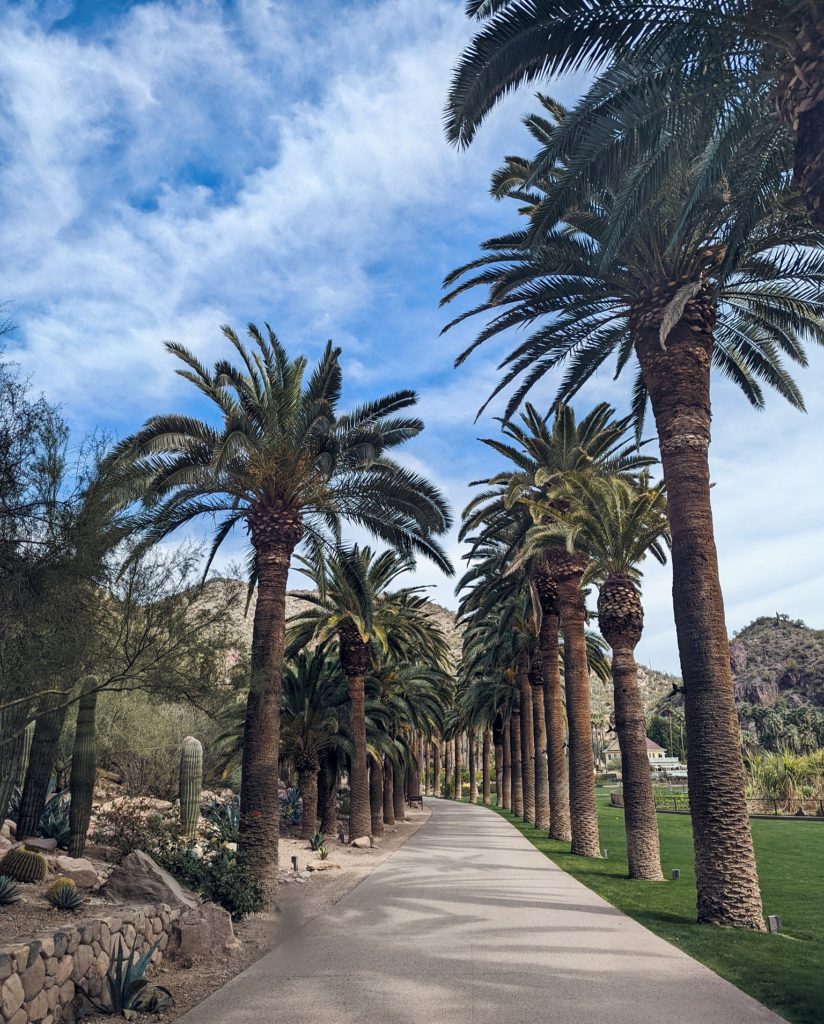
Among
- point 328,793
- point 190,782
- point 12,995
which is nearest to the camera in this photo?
point 12,995

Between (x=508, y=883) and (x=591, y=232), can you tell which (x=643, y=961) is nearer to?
(x=508, y=883)

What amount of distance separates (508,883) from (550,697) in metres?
12.3

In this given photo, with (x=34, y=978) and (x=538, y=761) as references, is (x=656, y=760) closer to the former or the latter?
(x=538, y=761)

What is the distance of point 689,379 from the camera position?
43.9 feet

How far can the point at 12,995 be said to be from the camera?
646cm

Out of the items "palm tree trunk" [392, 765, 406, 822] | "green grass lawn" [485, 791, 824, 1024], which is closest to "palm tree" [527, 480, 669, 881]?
"green grass lawn" [485, 791, 824, 1024]

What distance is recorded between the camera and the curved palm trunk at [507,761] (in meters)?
53.4

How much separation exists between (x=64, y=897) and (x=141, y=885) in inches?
45.6

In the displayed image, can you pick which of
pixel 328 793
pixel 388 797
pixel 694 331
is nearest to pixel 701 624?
pixel 694 331

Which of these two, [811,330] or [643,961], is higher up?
[811,330]

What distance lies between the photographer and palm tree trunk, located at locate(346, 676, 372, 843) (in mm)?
27891

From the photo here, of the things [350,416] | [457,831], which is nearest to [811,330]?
[350,416]

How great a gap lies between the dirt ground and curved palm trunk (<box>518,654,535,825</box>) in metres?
12.9

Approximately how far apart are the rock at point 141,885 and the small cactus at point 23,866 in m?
1.05
